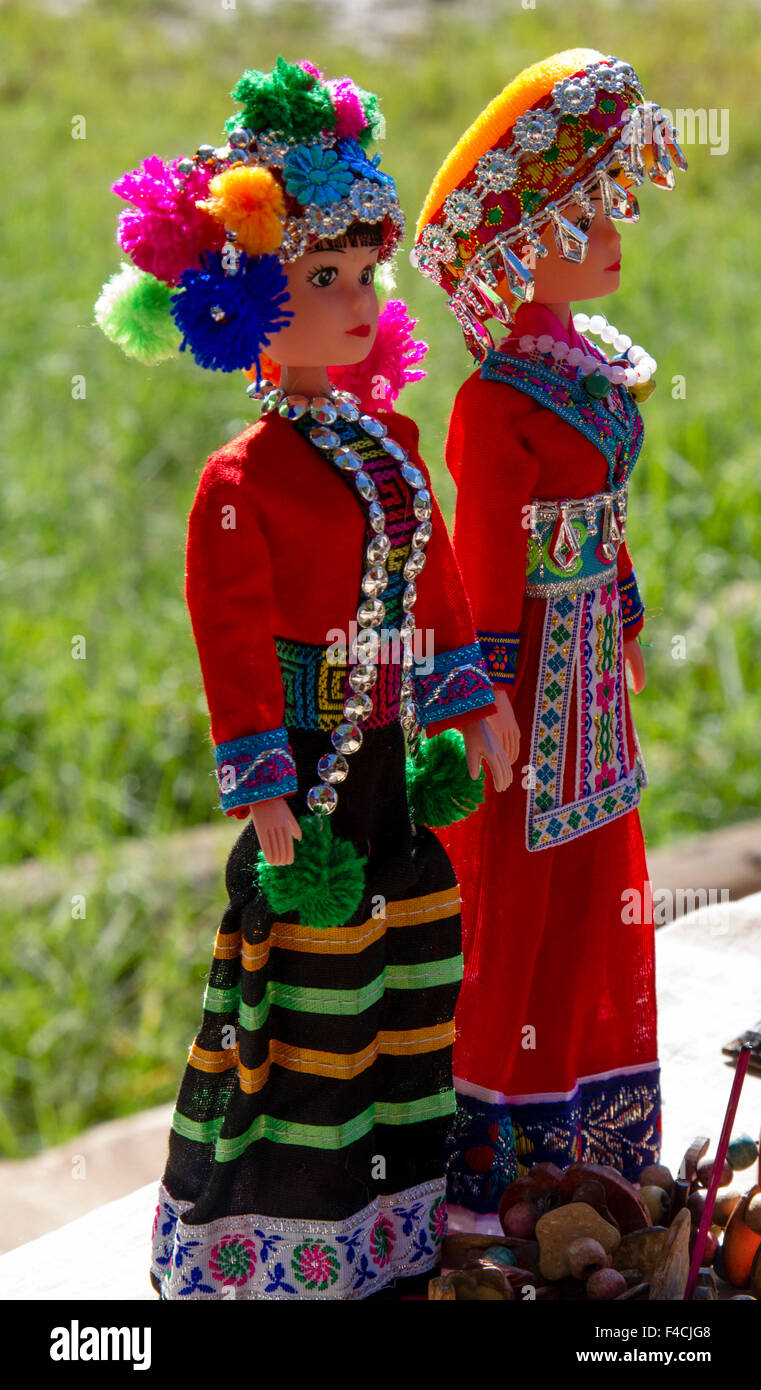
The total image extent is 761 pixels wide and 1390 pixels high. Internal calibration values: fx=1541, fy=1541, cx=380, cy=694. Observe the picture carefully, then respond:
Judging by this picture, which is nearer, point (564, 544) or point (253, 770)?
point (253, 770)

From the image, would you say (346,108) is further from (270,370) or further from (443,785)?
(443,785)

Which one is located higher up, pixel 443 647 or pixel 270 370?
pixel 270 370

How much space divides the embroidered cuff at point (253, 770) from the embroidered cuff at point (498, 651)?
36cm

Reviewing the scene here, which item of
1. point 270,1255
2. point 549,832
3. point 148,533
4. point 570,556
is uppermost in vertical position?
point 148,533

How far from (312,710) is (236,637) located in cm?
16

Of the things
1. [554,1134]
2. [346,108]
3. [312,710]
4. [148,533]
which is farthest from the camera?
[148,533]

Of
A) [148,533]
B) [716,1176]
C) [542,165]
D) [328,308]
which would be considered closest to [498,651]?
[328,308]

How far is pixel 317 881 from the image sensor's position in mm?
1766

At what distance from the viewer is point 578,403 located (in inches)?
77.6

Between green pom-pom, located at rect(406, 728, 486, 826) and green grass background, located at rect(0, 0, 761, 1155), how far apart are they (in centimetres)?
166

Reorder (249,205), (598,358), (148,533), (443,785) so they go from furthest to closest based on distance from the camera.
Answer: (148,533)
(598,358)
(443,785)
(249,205)

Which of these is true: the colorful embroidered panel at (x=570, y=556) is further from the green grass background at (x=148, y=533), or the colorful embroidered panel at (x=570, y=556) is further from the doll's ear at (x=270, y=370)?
the green grass background at (x=148, y=533)

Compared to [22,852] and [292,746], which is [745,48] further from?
[292,746]
